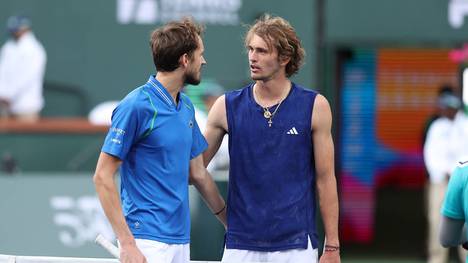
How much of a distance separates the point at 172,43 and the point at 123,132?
49 cm

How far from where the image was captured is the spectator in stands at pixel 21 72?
45.2 ft

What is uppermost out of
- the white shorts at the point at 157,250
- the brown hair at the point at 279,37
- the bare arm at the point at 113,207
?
the brown hair at the point at 279,37

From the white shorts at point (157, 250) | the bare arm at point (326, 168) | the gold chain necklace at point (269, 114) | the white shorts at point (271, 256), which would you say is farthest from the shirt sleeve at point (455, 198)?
the white shorts at point (157, 250)

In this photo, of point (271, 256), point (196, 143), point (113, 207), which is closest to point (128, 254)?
point (113, 207)

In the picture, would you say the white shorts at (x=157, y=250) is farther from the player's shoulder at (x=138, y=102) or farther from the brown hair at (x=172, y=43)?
the brown hair at (x=172, y=43)

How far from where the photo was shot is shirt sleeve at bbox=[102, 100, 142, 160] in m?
5.62

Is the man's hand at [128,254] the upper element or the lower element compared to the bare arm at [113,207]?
lower

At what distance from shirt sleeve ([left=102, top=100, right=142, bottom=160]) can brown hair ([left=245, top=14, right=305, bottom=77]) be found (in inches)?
34.8

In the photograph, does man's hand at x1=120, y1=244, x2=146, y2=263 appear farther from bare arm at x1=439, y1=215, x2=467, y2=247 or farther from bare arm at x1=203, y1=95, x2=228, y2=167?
bare arm at x1=439, y1=215, x2=467, y2=247

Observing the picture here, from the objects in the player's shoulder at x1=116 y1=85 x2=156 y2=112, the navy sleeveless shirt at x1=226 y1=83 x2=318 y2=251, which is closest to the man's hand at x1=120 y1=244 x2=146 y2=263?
the player's shoulder at x1=116 y1=85 x2=156 y2=112

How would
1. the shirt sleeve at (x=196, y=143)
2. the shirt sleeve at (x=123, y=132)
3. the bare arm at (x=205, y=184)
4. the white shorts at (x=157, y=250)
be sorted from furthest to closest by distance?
the bare arm at (x=205, y=184), the shirt sleeve at (x=196, y=143), the white shorts at (x=157, y=250), the shirt sleeve at (x=123, y=132)

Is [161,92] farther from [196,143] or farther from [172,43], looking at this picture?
[196,143]

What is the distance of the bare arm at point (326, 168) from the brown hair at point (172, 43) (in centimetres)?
76

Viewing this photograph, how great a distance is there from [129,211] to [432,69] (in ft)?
32.0
